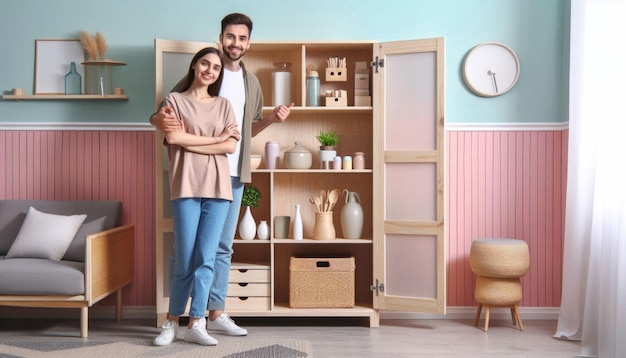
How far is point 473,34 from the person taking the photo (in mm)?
4320

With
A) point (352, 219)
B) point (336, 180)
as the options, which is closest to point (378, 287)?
point (352, 219)

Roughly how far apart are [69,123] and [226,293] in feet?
4.94

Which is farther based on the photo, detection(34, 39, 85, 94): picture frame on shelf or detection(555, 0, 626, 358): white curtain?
detection(34, 39, 85, 94): picture frame on shelf

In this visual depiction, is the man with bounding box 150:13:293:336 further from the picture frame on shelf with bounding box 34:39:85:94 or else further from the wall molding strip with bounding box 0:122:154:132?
the picture frame on shelf with bounding box 34:39:85:94

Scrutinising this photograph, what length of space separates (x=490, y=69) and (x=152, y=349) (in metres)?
2.57

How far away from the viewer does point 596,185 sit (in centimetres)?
349

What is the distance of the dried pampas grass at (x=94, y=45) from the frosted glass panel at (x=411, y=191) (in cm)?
187

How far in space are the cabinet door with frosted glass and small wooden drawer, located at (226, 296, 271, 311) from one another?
2.10 feet

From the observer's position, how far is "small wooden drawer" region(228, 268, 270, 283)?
4.03 m

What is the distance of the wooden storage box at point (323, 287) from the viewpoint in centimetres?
402

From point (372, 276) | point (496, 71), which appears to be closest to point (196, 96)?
point (372, 276)

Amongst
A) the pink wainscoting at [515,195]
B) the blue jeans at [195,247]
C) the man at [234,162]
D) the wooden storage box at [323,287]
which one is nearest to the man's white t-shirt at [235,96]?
the man at [234,162]

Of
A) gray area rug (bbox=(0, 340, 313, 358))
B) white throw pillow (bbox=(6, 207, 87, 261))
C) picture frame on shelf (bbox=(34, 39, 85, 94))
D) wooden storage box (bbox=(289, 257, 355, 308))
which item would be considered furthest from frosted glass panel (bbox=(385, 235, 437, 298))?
picture frame on shelf (bbox=(34, 39, 85, 94))

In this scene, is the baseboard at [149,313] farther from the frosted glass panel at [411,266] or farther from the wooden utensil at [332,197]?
the wooden utensil at [332,197]
